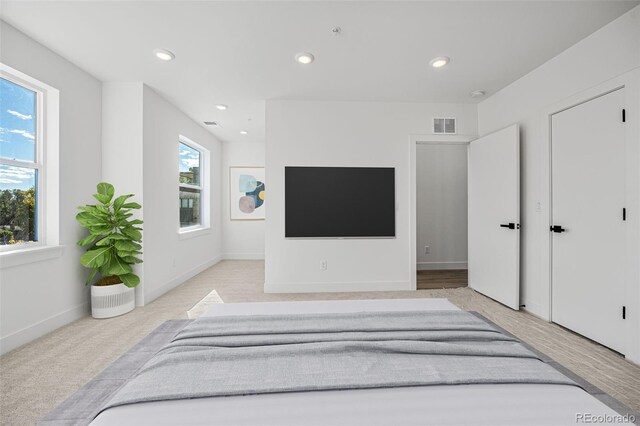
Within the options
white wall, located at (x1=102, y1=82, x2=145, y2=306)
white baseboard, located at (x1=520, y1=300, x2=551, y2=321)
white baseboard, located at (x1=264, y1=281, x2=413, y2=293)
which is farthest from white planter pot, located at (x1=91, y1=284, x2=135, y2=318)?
white baseboard, located at (x1=520, y1=300, x2=551, y2=321)

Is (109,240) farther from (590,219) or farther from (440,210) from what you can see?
(440,210)

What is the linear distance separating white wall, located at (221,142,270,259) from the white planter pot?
319 cm

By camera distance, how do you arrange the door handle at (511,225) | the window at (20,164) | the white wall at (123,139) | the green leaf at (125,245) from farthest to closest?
the white wall at (123,139), the door handle at (511,225), the green leaf at (125,245), the window at (20,164)

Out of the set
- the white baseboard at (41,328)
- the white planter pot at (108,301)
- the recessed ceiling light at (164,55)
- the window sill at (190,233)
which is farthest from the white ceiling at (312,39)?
the white baseboard at (41,328)

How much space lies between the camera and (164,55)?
2658 millimetres

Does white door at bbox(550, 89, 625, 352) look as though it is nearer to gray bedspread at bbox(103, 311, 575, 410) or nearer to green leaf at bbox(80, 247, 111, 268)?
gray bedspread at bbox(103, 311, 575, 410)

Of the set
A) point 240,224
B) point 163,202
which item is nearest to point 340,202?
point 163,202

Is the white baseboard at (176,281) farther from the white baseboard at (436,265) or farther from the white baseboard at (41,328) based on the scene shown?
the white baseboard at (436,265)

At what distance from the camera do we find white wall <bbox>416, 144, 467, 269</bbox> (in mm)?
5406

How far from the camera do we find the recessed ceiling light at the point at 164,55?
260 centimetres

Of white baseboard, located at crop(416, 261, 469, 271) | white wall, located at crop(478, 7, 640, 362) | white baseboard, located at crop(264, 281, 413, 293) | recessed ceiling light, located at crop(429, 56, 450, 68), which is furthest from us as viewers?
white baseboard, located at crop(416, 261, 469, 271)

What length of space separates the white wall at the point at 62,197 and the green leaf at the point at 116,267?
14.0 inches

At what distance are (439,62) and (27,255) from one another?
425cm

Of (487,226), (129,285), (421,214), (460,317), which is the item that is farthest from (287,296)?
(421,214)
